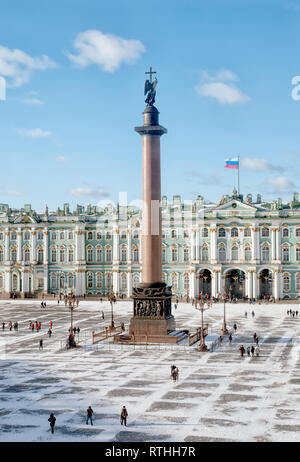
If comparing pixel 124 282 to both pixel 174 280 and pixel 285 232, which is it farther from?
pixel 285 232

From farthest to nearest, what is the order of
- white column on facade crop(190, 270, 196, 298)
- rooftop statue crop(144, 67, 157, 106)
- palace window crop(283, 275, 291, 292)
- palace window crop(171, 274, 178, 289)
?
palace window crop(171, 274, 178, 289), white column on facade crop(190, 270, 196, 298), palace window crop(283, 275, 291, 292), rooftop statue crop(144, 67, 157, 106)

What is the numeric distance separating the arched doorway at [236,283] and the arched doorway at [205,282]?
9.68 ft

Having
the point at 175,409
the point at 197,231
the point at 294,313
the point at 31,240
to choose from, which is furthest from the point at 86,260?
the point at 175,409

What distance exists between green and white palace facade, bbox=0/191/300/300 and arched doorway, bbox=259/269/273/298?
5.8 inches

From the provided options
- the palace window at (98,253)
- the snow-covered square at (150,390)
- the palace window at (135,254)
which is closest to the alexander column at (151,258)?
the snow-covered square at (150,390)

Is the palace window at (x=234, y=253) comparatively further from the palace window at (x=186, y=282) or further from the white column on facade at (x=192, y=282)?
the palace window at (x=186, y=282)

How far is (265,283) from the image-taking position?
92000 mm

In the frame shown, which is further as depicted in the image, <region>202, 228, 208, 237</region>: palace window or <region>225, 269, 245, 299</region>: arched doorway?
<region>225, 269, 245, 299</region>: arched doorway

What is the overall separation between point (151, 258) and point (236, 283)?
46.5 m

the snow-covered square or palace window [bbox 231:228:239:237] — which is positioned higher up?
palace window [bbox 231:228:239:237]

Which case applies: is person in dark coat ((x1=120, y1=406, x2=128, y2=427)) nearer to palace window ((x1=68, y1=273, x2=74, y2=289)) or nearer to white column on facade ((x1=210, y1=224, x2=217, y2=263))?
white column on facade ((x1=210, y1=224, x2=217, y2=263))

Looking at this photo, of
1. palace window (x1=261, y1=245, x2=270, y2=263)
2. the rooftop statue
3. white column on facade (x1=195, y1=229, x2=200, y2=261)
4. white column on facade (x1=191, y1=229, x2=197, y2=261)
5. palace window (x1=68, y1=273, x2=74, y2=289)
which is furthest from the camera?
palace window (x1=68, y1=273, x2=74, y2=289)

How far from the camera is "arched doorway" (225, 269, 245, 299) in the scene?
93062mm

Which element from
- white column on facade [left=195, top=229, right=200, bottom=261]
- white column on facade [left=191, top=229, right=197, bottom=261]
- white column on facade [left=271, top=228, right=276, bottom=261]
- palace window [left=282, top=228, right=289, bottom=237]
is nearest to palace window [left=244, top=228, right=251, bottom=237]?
white column on facade [left=271, top=228, right=276, bottom=261]
